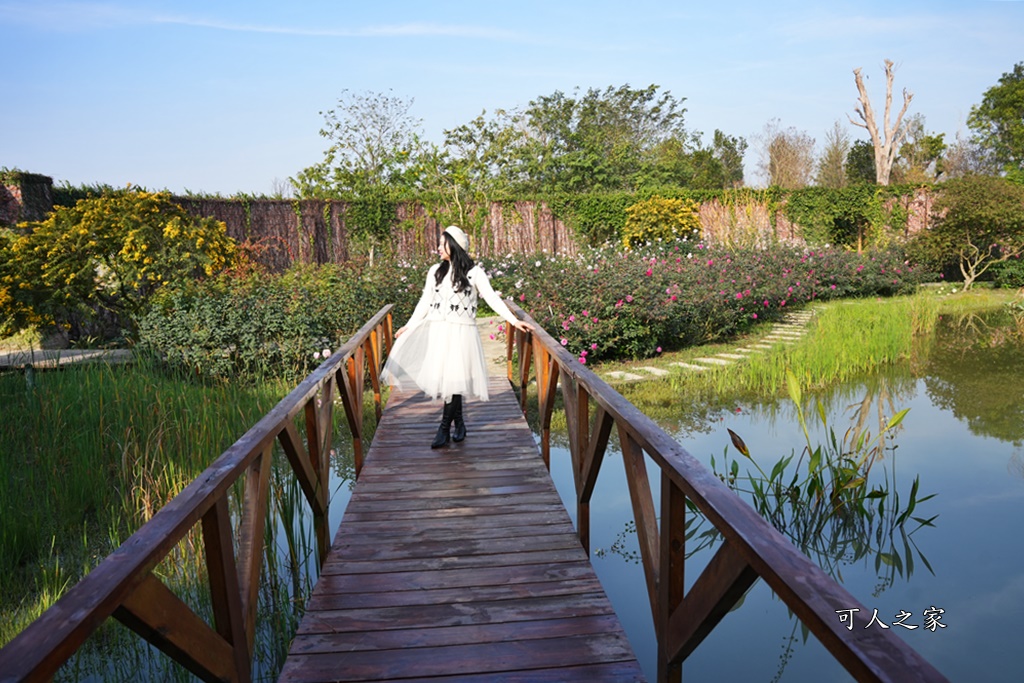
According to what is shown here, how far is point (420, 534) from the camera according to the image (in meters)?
3.63

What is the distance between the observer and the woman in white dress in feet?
15.9

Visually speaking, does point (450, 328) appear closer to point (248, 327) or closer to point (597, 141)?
point (248, 327)

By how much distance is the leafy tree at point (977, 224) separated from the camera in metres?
15.7

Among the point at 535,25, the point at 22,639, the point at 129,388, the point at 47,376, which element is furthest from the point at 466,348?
the point at 535,25

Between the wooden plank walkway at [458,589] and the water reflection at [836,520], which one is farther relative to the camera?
the water reflection at [836,520]

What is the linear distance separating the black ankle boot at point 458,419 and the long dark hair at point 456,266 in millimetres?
805

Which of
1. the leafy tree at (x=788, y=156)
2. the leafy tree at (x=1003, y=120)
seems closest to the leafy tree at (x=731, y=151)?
the leafy tree at (x=788, y=156)

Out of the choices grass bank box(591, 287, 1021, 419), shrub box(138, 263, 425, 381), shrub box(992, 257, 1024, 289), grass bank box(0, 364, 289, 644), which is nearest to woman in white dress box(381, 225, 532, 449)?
grass bank box(0, 364, 289, 644)

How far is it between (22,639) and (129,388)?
578 cm

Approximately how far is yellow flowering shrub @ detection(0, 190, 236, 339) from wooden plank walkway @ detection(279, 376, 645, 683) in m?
6.42

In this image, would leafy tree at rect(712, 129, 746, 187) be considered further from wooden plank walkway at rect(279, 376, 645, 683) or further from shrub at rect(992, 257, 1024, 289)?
wooden plank walkway at rect(279, 376, 645, 683)

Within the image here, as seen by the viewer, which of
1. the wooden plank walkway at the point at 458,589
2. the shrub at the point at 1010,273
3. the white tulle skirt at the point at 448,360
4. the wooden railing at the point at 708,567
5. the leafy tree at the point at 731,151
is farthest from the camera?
the leafy tree at the point at 731,151

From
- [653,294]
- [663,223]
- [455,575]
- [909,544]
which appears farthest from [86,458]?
→ [663,223]

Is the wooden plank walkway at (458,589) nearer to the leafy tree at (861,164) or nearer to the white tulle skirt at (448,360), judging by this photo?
the white tulle skirt at (448,360)
